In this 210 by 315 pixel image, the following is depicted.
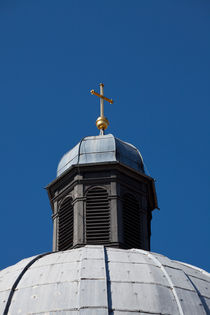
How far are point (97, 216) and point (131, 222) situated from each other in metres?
1.71

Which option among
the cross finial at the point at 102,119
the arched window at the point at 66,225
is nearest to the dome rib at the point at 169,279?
the arched window at the point at 66,225

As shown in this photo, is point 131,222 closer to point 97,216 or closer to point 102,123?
point 97,216

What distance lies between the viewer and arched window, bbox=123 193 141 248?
44.2 m

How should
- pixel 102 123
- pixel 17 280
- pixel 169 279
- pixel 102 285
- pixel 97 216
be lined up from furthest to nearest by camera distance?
pixel 102 123, pixel 97 216, pixel 17 280, pixel 169 279, pixel 102 285

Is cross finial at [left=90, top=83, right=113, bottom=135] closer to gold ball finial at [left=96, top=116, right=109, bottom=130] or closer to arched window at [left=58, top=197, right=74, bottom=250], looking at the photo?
gold ball finial at [left=96, top=116, right=109, bottom=130]

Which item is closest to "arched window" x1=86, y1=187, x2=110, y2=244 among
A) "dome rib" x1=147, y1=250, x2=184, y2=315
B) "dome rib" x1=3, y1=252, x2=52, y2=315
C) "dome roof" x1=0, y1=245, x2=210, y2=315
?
"dome roof" x1=0, y1=245, x2=210, y2=315

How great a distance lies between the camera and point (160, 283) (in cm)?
3744

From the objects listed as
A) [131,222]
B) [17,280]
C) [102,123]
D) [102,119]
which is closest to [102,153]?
[102,123]

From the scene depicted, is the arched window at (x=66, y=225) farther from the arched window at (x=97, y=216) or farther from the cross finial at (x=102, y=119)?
the cross finial at (x=102, y=119)

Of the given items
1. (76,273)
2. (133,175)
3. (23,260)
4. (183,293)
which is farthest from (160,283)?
(133,175)

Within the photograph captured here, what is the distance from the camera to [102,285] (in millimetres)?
36562

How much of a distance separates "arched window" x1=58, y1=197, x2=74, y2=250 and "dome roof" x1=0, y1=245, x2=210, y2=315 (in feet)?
13.5

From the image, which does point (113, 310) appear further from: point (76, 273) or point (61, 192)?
point (61, 192)

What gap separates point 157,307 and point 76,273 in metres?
3.61
